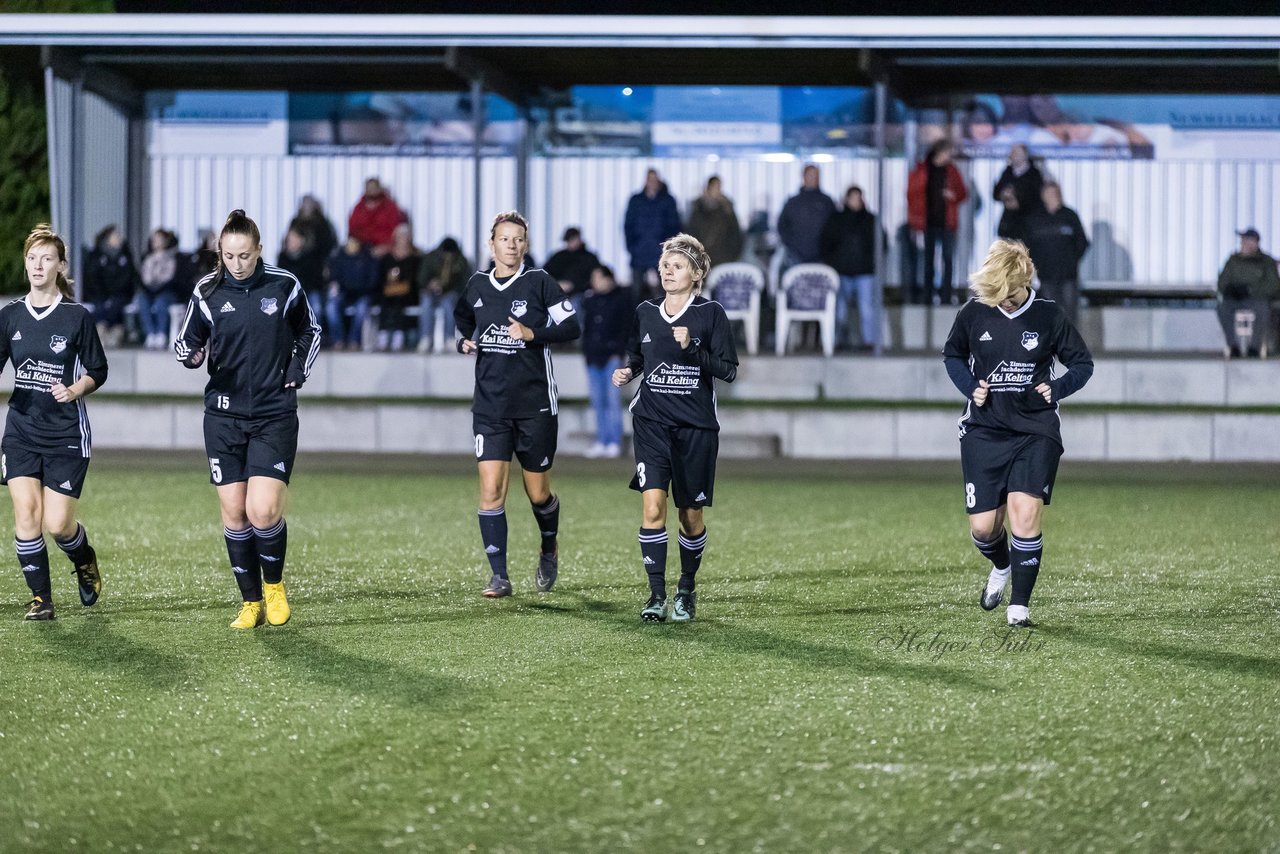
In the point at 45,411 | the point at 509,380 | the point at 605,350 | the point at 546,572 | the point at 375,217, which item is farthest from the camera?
the point at 375,217

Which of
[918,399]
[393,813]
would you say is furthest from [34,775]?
[918,399]

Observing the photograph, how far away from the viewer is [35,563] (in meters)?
7.36

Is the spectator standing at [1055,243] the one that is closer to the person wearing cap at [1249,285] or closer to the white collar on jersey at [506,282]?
the person wearing cap at [1249,285]

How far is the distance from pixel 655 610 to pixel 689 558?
0.99 feet

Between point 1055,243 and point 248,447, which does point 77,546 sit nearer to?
point 248,447

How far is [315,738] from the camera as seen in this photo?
17.0ft

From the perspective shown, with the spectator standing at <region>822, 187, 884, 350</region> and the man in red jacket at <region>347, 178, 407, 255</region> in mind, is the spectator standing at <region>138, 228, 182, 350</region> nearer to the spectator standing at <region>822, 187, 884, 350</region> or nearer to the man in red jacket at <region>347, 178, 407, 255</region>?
the man in red jacket at <region>347, 178, 407, 255</region>

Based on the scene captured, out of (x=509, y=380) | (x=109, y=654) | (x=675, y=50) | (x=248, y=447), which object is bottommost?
(x=109, y=654)

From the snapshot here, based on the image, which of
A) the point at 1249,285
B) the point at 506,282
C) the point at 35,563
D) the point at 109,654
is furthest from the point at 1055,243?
the point at 109,654

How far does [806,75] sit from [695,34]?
2007 mm

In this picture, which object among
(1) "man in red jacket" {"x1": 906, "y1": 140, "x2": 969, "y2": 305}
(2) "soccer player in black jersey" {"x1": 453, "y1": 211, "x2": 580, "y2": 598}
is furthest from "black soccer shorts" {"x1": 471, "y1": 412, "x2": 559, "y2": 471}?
(1) "man in red jacket" {"x1": 906, "y1": 140, "x2": 969, "y2": 305}

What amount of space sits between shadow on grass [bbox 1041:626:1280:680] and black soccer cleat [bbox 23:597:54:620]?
4.42m

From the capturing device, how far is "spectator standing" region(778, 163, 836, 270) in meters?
17.7

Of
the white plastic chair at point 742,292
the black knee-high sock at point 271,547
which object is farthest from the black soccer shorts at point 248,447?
the white plastic chair at point 742,292
